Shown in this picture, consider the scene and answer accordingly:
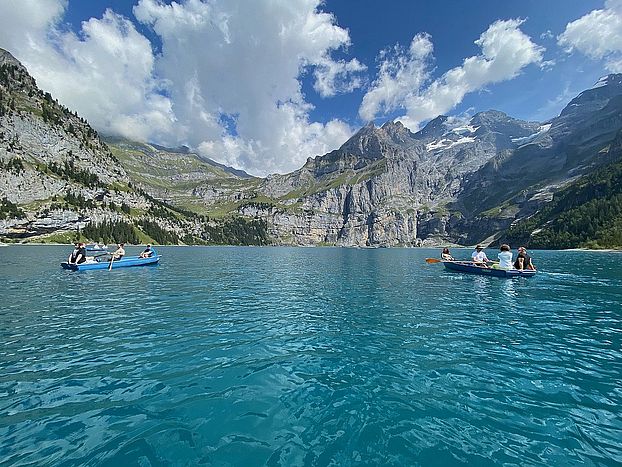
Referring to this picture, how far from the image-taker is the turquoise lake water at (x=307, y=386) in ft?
30.3

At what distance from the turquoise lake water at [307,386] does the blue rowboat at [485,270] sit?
70.7 feet

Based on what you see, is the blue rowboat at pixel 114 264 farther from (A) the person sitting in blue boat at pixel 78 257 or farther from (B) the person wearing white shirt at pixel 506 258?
(B) the person wearing white shirt at pixel 506 258

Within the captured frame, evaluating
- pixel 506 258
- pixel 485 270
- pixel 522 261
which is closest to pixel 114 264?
pixel 485 270

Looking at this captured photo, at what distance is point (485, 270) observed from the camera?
172 ft

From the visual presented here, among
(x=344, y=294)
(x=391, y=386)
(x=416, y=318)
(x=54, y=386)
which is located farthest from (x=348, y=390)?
(x=344, y=294)

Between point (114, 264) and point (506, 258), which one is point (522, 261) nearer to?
point (506, 258)

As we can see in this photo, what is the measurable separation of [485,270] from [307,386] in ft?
159

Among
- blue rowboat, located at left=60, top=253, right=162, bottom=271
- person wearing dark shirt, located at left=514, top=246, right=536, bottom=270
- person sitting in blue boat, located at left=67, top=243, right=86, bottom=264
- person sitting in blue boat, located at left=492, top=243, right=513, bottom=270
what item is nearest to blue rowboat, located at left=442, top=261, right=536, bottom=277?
person sitting in blue boat, located at left=492, top=243, right=513, bottom=270

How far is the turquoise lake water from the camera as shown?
9.25 metres

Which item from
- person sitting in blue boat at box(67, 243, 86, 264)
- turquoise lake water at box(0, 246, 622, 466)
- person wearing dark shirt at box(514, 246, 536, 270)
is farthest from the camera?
person sitting in blue boat at box(67, 243, 86, 264)

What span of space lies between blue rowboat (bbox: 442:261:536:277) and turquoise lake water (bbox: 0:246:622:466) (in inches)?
848

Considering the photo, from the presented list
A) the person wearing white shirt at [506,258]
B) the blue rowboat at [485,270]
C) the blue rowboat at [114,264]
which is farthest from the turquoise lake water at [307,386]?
the blue rowboat at [114,264]

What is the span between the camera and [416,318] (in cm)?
2531

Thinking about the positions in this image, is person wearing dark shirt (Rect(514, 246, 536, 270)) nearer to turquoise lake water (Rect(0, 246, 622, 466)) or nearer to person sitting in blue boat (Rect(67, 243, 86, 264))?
turquoise lake water (Rect(0, 246, 622, 466))
